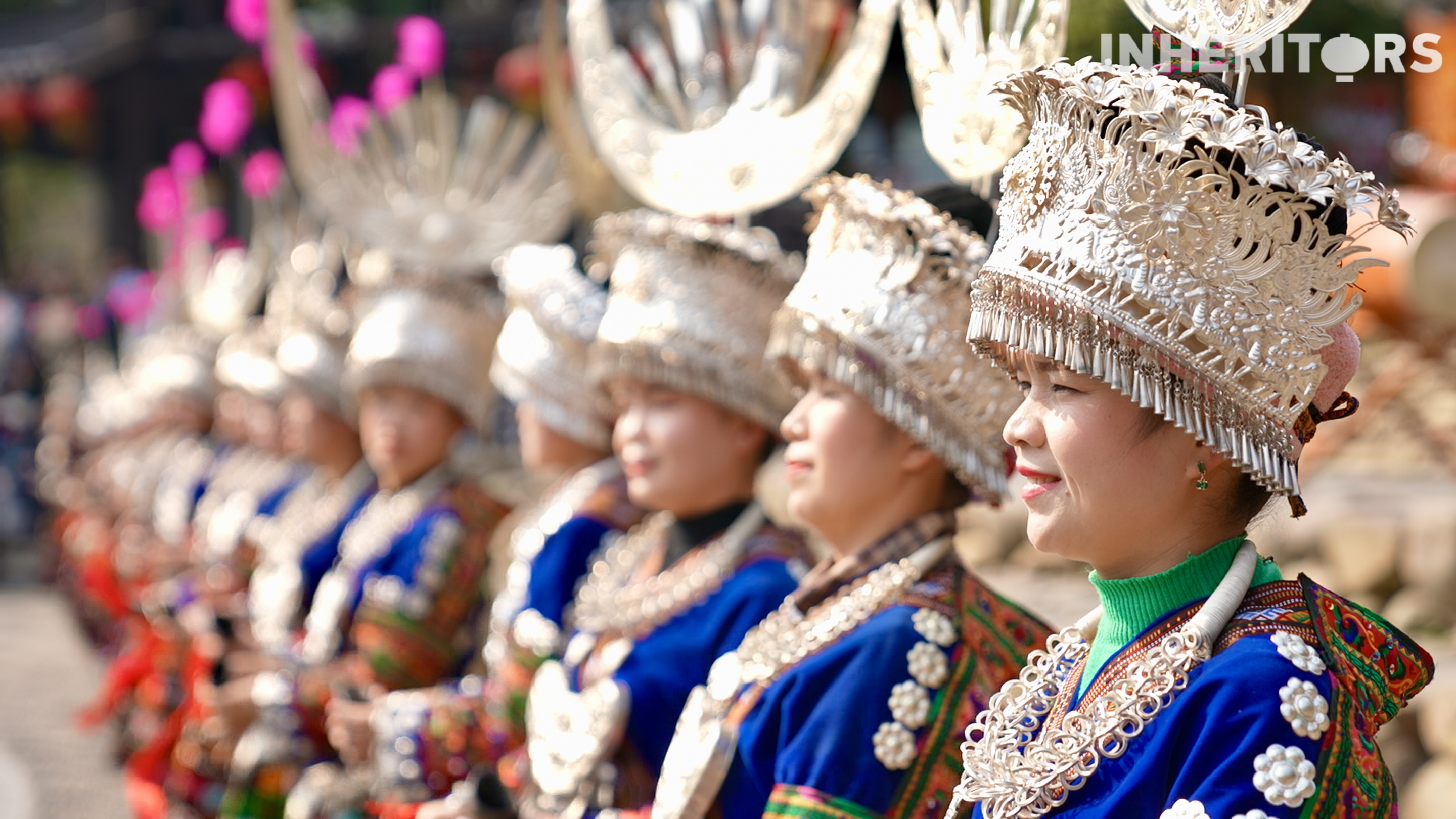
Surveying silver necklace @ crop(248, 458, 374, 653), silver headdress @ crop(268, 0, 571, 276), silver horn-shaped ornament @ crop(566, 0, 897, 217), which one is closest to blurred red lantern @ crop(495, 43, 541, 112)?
silver headdress @ crop(268, 0, 571, 276)

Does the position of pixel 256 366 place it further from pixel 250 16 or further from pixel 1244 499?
pixel 1244 499

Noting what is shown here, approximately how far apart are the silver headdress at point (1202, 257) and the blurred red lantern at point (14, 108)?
A: 63.6ft

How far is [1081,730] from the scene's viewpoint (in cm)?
173

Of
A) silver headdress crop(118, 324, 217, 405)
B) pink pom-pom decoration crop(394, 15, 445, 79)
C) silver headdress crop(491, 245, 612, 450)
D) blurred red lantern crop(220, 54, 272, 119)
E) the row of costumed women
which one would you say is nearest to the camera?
the row of costumed women

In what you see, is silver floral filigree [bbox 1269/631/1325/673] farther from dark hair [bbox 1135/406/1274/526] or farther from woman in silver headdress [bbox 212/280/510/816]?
woman in silver headdress [bbox 212/280/510/816]

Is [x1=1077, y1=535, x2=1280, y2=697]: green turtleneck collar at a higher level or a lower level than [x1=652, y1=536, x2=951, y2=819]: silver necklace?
higher

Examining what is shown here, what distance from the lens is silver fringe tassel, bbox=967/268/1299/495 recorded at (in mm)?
1684

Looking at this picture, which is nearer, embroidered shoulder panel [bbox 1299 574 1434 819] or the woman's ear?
embroidered shoulder panel [bbox 1299 574 1434 819]

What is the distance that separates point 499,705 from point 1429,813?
231 centimetres

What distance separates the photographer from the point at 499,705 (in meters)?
3.71

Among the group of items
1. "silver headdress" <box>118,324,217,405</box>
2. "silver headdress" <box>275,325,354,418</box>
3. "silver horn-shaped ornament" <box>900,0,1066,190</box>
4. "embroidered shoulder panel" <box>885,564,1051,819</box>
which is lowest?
"silver headdress" <box>118,324,217,405</box>

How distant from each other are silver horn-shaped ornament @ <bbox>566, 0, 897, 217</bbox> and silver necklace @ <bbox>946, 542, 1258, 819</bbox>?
1.61 metres

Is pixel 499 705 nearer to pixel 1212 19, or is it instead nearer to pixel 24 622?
pixel 1212 19

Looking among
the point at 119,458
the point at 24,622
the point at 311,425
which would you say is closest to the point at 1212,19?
the point at 311,425
